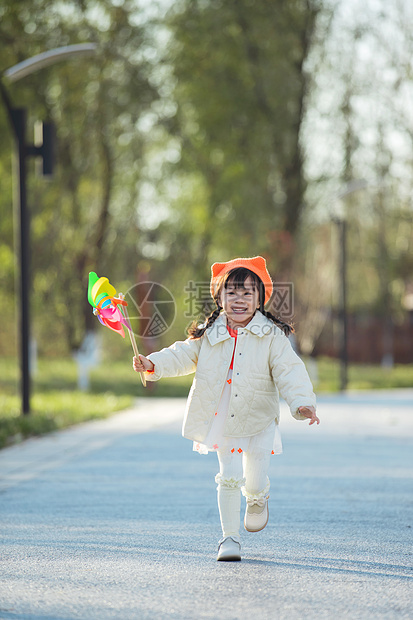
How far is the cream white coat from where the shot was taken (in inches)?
221

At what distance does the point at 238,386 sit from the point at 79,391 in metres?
17.7

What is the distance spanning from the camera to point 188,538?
6.13m

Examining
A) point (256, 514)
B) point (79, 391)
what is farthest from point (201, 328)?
point (79, 391)

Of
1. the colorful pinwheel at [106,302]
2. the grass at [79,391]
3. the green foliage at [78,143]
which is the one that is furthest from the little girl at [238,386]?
the green foliage at [78,143]

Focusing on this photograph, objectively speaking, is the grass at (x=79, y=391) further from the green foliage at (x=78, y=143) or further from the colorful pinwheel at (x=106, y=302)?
the colorful pinwheel at (x=106, y=302)

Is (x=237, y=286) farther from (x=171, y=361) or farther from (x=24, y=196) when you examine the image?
(x=24, y=196)

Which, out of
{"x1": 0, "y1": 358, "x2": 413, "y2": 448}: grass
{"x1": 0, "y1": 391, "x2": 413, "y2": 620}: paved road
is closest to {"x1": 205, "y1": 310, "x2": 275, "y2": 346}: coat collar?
{"x1": 0, "y1": 391, "x2": 413, "y2": 620}: paved road

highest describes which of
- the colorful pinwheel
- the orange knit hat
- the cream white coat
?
the orange knit hat

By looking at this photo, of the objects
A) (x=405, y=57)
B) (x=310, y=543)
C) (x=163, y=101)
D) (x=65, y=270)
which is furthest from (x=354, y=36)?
(x=310, y=543)

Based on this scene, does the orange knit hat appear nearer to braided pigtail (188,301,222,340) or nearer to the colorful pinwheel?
braided pigtail (188,301,222,340)

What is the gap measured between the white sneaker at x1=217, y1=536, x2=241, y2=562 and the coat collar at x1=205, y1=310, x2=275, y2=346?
1.06 meters

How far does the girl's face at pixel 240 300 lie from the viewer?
5789mm

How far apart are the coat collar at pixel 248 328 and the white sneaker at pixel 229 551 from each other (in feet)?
3.48

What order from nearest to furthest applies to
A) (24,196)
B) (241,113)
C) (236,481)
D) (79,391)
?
(236,481) → (24,196) → (79,391) → (241,113)
